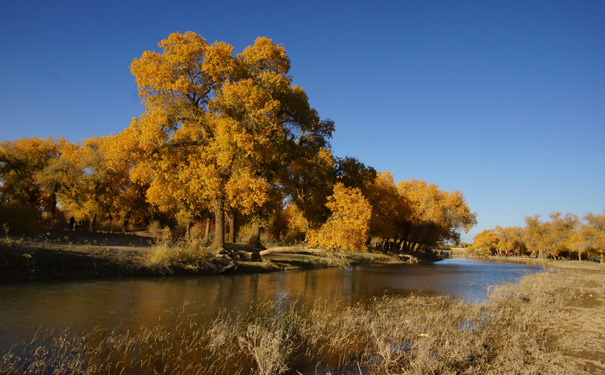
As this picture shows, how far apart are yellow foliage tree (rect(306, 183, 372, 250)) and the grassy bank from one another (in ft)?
30.5

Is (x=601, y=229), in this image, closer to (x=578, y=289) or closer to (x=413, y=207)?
(x=413, y=207)

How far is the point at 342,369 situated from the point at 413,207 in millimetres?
56797

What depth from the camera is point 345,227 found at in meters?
20.9

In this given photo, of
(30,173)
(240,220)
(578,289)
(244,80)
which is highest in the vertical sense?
(244,80)

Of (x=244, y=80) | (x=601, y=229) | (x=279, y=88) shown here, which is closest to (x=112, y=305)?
(x=244, y=80)

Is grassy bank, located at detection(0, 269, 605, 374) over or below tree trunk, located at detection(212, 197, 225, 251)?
below

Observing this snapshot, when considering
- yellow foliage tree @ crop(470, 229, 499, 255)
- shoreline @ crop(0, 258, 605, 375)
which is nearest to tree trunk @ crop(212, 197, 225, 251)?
shoreline @ crop(0, 258, 605, 375)

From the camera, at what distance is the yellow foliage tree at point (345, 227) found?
67.3 ft

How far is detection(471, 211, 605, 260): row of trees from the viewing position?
62.7 metres

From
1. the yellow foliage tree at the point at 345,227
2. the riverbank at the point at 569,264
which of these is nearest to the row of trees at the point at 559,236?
the riverbank at the point at 569,264

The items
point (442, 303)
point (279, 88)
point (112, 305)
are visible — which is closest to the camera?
point (112, 305)

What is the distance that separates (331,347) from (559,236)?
80.1m

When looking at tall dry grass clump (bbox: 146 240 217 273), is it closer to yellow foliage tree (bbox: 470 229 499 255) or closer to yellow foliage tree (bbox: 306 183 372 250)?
yellow foliage tree (bbox: 306 183 372 250)

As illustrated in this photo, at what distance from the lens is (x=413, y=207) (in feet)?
200
